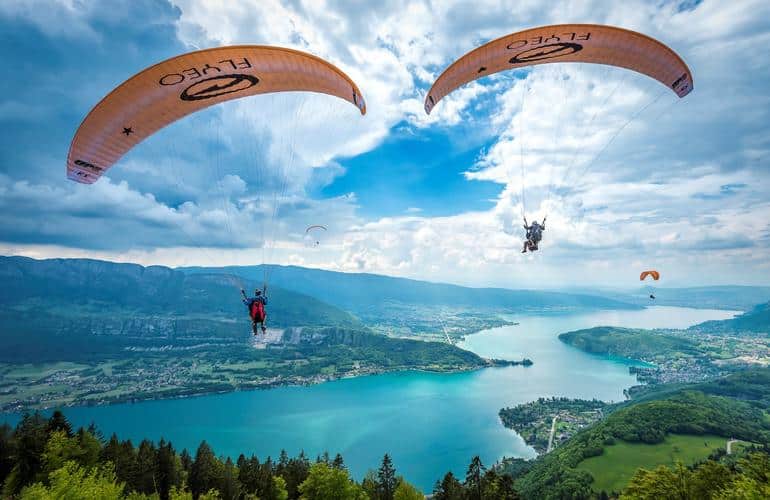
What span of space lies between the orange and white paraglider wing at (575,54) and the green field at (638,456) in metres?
32.2

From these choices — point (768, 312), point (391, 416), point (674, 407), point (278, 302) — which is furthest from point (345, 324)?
point (768, 312)

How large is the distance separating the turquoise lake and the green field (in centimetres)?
1260

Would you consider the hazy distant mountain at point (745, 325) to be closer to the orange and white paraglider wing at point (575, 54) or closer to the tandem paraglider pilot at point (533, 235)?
the tandem paraglider pilot at point (533, 235)

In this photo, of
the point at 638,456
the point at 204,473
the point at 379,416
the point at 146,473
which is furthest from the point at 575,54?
the point at 379,416

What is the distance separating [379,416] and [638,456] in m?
36.8

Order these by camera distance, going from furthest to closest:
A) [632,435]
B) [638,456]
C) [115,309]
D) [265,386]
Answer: [115,309], [265,386], [632,435], [638,456]

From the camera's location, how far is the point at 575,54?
416 inches

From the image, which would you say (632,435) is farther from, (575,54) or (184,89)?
(184,89)

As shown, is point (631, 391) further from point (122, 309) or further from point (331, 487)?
point (122, 309)

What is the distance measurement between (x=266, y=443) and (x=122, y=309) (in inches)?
5937

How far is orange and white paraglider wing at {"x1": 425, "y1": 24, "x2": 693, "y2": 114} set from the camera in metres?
9.46

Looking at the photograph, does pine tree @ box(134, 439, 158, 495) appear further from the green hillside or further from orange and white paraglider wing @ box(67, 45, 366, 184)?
the green hillside

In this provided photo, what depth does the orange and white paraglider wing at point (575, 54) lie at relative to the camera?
31.0ft

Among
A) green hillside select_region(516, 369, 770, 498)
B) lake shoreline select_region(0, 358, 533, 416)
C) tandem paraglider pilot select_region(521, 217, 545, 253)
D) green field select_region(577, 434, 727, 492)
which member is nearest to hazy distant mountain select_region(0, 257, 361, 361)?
lake shoreline select_region(0, 358, 533, 416)
